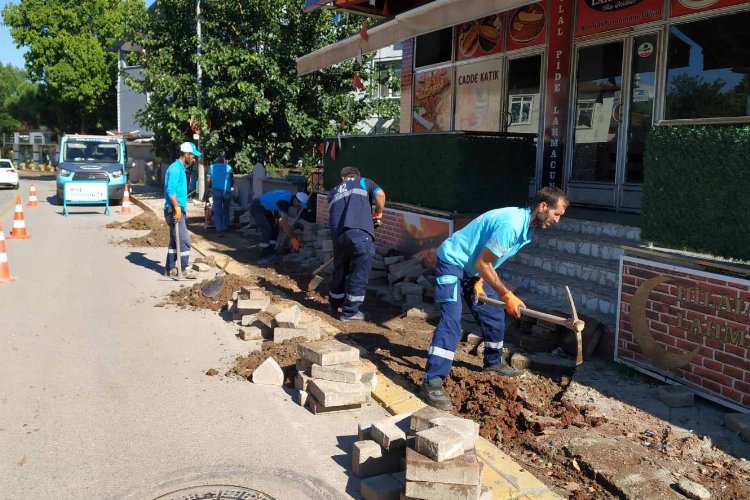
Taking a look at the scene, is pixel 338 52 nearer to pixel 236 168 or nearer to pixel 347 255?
pixel 347 255

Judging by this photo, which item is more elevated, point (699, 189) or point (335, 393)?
point (699, 189)

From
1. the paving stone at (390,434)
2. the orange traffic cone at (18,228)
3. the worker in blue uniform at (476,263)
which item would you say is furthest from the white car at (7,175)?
the paving stone at (390,434)

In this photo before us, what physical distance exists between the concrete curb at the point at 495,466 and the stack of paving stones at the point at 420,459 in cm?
24

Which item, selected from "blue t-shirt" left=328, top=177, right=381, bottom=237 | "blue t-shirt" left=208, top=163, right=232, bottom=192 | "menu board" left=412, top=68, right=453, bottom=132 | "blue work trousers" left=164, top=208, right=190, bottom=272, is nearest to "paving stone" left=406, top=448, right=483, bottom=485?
"blue t-shirt" left=328, top=177, right=381, bottom=237

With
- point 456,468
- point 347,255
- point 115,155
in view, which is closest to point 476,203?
point 347,255

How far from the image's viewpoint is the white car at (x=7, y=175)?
30.8 metres

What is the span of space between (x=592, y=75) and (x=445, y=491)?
7.45 meters

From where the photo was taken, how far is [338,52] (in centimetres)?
1134

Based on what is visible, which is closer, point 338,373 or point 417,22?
point 338,373

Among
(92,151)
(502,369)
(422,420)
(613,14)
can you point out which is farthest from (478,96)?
(92,151)

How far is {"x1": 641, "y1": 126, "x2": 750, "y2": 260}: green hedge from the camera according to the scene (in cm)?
465

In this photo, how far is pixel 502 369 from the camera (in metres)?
5.41

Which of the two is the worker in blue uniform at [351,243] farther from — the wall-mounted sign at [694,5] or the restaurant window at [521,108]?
the wall-mounted sign at [694,5]

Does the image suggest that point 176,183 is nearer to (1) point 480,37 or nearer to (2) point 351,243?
(2) point 351,243
